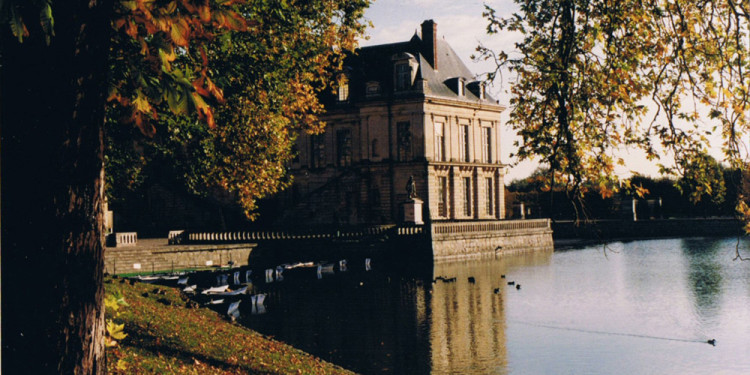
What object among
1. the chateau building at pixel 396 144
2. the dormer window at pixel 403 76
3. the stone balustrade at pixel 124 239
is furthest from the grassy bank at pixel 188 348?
the dormer window at pixel 403 76

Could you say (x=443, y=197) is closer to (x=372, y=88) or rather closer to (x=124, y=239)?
(x=372, y=88)

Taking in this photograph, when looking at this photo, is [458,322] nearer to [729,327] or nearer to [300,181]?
[729,327]

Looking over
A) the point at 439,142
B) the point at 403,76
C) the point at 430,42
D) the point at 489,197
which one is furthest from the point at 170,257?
the point at 489,197

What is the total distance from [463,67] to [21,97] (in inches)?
2287

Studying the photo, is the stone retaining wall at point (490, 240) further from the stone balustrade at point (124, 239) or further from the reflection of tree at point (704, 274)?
the stone balustrade at point (124, 239)

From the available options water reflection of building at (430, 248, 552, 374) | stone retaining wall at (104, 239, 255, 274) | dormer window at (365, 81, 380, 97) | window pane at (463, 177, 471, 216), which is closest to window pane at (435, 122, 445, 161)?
window pane at (463, 177, 471, 216)

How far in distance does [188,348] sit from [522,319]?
A: 1498cm

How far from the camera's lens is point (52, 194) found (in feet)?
17.9

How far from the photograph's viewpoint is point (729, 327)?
2314 cm

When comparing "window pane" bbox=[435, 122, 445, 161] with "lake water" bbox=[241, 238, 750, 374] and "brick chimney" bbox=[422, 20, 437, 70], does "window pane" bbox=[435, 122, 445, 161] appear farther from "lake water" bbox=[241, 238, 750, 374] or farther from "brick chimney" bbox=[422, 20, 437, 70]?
"lake water" bbox=[241, 238, 750, 374]

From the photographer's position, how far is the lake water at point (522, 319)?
60.4 feet

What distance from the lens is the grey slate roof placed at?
56.5m

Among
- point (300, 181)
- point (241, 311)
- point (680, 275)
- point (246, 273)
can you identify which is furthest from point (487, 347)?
point (300, 181)

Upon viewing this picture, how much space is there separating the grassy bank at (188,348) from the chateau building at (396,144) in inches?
1538
